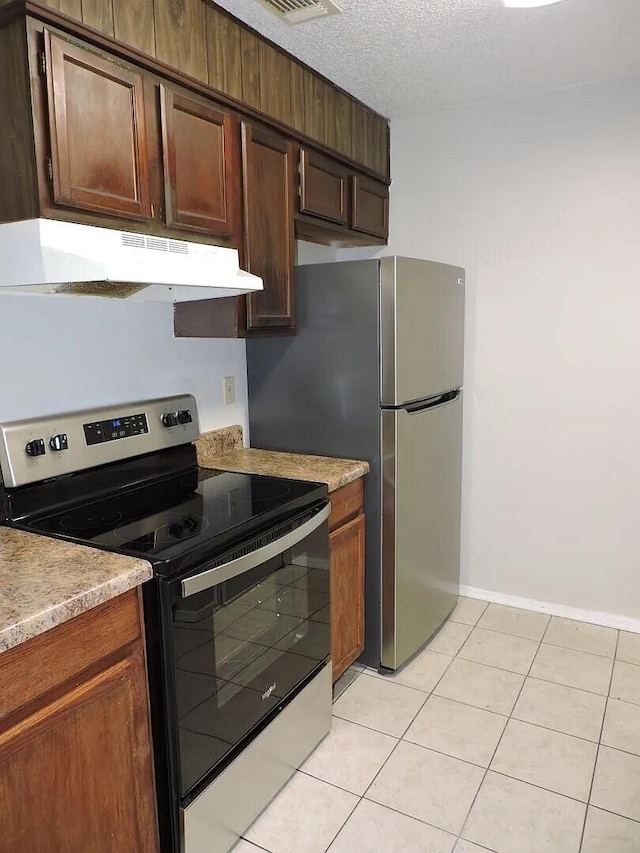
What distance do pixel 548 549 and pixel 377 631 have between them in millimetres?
1037

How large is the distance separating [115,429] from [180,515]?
1.36 ft

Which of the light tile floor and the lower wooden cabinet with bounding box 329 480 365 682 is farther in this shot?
the lower wooden cabinet with bounding box 329 480 365 682

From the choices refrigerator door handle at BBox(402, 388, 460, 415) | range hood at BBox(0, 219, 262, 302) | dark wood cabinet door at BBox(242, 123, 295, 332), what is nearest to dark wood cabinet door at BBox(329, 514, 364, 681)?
refrigerator door handle at BBox(402, 388, 460, 415)

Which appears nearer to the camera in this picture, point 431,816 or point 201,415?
point 431,816

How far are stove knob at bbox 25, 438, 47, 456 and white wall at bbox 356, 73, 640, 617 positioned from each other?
2.01 metres

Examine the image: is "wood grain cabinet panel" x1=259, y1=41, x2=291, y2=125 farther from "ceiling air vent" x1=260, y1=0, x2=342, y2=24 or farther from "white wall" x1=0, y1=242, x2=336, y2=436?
"white wall" x1=0, y1=242, x2=336, y2=436

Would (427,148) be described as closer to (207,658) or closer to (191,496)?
(191,496)

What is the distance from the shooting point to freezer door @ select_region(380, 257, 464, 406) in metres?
2.22

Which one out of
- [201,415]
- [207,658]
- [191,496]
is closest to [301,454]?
[201,415]

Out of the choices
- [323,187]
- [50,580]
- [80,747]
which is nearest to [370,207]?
[323,187]

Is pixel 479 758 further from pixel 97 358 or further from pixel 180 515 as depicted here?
pixel 97 358

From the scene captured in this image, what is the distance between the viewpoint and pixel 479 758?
2027mm

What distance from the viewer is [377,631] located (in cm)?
246

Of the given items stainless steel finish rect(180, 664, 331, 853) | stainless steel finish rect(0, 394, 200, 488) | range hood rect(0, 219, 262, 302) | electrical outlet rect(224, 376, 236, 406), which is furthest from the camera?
electrical outlet rect(224, 376, 236, 406)
